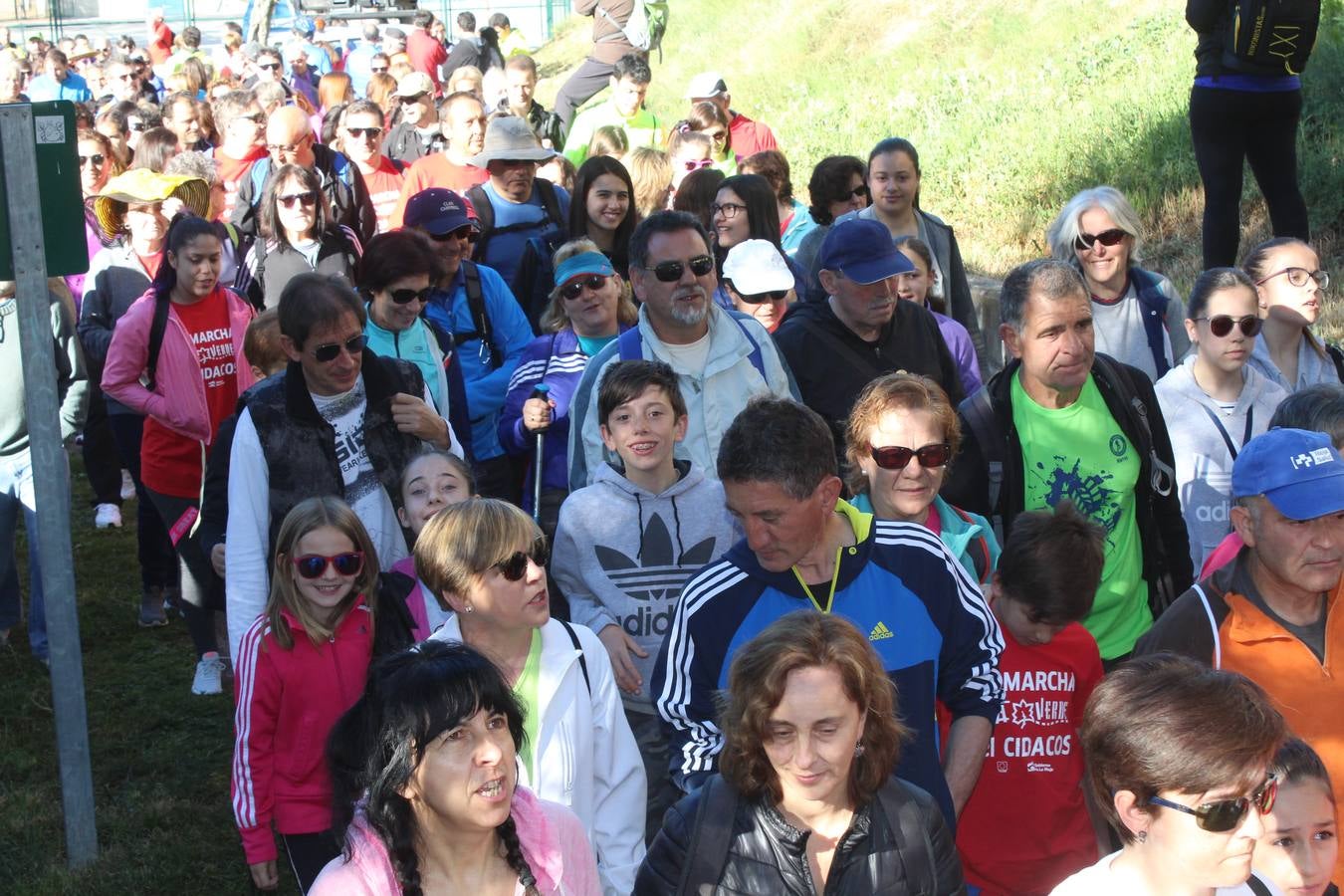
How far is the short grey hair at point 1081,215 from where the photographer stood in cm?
606

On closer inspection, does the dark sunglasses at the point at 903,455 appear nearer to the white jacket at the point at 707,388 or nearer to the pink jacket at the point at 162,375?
the white jacket at the point at 707,388

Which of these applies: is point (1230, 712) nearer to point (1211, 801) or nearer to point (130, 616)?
point (1211, 801)

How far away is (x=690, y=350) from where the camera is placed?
5.41m

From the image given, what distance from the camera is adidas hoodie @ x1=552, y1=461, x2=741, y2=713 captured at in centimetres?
468

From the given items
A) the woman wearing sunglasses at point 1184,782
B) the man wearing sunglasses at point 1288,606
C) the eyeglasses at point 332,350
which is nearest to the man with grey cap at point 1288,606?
the man wearing sunglasses at point 1288,606

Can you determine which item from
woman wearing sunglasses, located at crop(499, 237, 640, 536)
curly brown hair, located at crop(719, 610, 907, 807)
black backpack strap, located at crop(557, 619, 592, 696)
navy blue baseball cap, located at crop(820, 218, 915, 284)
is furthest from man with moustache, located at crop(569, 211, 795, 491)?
curly brown hair, located at crop(719, 610, 907, 807)

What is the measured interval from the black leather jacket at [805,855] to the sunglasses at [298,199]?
5.25 meters

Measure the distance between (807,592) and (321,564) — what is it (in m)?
1.62

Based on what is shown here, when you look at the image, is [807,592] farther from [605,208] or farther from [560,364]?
[605,208]

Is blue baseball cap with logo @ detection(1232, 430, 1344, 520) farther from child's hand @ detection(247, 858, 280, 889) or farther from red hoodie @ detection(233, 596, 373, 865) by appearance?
child's hand @ detection(247, 858, 280, 889)

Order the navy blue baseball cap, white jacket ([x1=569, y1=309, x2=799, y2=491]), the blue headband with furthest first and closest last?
1. the blue headband
2. the navy blue baseball cap
3. white jacket ([x1=569, y1=309, x2=799, y2=491])

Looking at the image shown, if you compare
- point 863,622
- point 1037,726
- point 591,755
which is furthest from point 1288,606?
point 591,755

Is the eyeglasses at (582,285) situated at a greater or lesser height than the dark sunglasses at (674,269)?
greater

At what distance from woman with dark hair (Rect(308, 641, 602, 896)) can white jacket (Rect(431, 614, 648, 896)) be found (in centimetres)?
69
